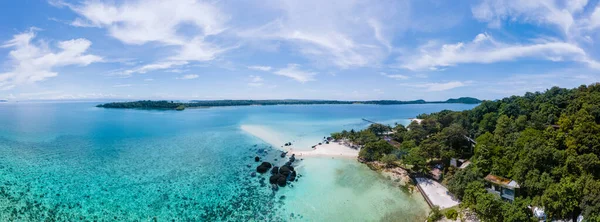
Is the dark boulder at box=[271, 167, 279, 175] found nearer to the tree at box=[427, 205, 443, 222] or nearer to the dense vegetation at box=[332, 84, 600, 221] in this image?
the dense vegetation at box=[332, 84, 600, 221]

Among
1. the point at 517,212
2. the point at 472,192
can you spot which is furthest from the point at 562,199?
the point at 472,192

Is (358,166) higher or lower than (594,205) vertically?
lower

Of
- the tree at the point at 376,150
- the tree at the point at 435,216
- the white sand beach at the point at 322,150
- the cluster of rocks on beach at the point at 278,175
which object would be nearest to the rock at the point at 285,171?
the cluster of rocks on beach at the point at 278,175

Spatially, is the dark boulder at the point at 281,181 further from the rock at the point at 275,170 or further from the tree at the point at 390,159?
the tree at the point at 390,159

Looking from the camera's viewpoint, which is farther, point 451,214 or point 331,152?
point 331,152

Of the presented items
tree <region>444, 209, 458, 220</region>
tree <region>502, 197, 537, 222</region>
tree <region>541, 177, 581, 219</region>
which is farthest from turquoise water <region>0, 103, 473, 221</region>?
tree <region>541, 177, 581, 219</region>

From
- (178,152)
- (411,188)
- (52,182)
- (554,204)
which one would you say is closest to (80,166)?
(52,182)

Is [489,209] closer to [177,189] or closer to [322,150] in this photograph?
[177,189]

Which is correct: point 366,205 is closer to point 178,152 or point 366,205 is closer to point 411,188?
point 411,188
